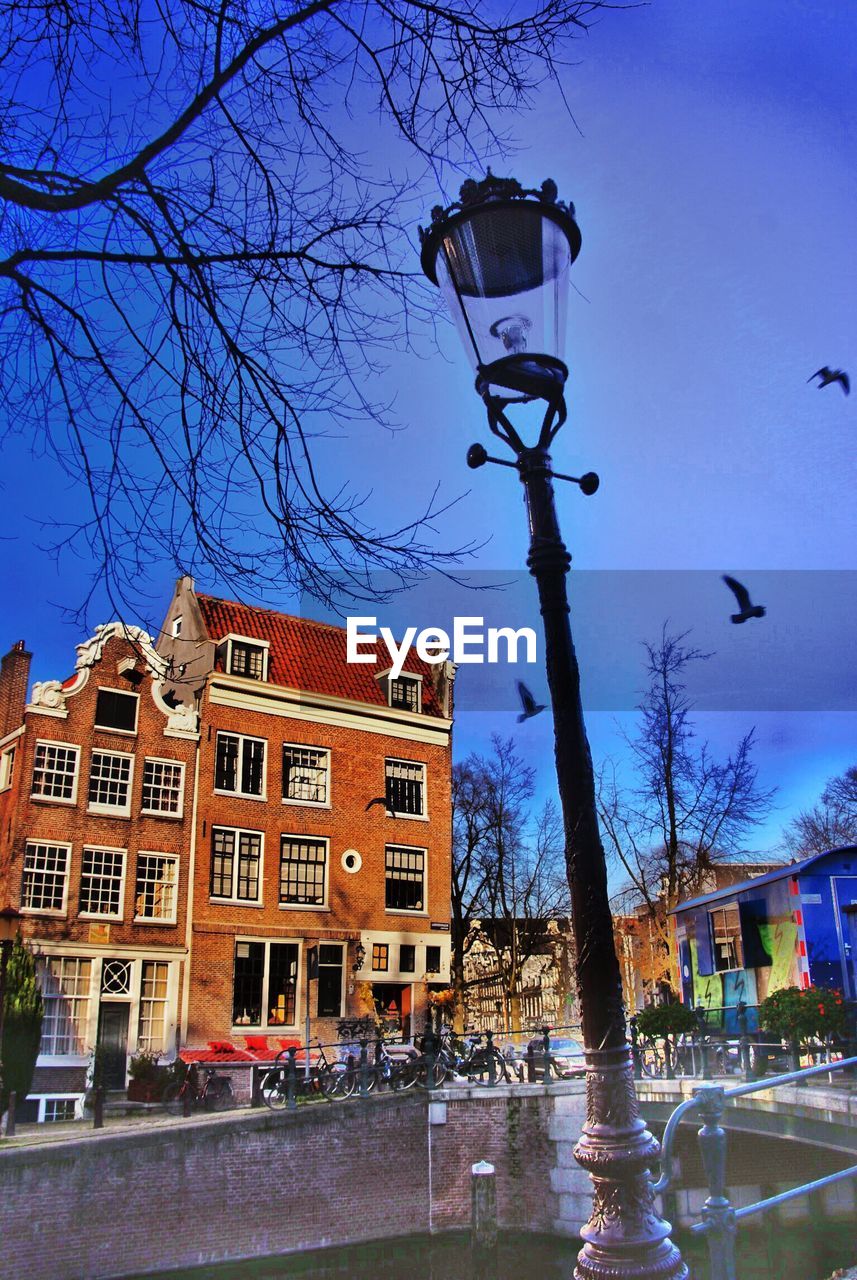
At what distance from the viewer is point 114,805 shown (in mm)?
18578

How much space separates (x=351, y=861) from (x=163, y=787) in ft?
14.1

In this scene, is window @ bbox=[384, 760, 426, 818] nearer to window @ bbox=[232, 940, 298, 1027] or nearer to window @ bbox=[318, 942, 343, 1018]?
window @ bbox=[318, 942, 343, 1018]

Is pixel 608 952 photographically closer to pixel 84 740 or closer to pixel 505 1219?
pixel 505 1219

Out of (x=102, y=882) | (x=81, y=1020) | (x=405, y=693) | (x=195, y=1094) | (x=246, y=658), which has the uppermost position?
(x=246, y=658)

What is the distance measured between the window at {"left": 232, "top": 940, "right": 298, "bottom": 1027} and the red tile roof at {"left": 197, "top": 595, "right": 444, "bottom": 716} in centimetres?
562

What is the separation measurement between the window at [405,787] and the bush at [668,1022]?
9126 mm

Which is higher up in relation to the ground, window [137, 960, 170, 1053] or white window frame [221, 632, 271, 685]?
white window frame [221, 632, 271, 685]

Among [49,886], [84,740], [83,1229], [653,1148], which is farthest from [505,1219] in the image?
[653,1148]

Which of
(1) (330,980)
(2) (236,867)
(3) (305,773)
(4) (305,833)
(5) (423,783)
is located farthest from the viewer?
(5) (423,783)

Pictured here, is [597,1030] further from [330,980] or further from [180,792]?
[330,980]

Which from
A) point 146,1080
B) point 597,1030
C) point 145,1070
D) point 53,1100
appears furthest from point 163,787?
point 597,1030

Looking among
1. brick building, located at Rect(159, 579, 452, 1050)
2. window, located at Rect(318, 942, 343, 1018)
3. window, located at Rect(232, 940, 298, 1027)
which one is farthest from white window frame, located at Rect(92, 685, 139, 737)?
window, located at Rect(318, 942, 343, 1018)

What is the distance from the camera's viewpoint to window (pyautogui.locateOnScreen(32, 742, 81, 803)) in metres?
17.7

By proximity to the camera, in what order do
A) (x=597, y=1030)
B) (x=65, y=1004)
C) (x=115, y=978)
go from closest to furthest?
1. (x=597, y=1030)
2. (x=65, y=1004)
3. (x=115, y=978)
